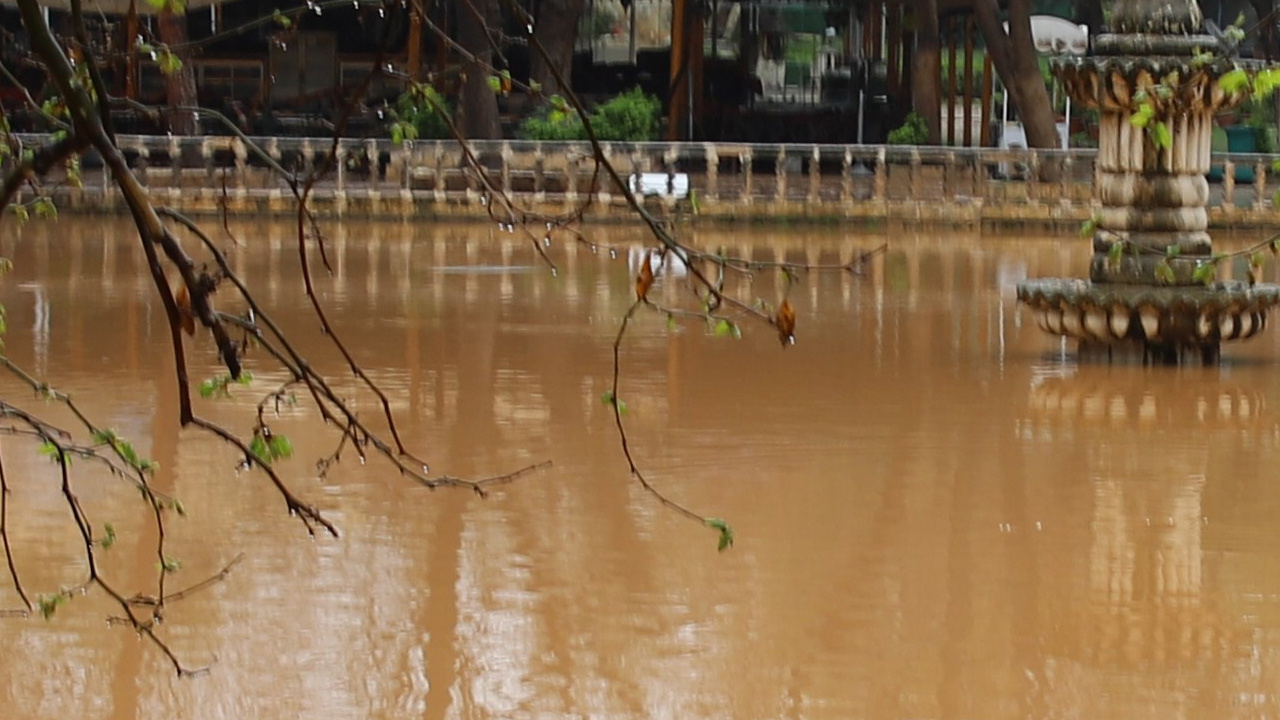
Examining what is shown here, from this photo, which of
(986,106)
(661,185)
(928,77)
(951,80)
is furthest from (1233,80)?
(986,106)

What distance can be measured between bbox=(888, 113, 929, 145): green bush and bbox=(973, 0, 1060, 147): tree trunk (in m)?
1.87

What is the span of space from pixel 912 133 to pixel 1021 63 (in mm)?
2287

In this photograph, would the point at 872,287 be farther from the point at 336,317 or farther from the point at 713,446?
the point at 713,446

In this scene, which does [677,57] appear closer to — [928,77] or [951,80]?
[928,77]

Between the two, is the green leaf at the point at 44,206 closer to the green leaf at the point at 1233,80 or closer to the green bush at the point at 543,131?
the green leaf at the point at 1233,80

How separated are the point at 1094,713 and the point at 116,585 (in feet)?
11.2

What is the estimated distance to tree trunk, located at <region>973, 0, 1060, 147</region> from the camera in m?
27.2

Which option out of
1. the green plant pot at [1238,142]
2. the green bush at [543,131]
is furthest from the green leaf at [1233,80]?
the green plant pot at [1238,142]

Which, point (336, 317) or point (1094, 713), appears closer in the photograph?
point (1094, 713)

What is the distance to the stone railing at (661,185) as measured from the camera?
2541cm

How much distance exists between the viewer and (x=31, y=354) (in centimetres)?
1354

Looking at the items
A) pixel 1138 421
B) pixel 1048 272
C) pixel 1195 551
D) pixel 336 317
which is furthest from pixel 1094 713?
pixel 1048 272

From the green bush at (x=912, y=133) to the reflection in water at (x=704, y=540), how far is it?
14.3 meters

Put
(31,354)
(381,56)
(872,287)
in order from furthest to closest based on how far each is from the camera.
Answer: (872,287)
(31,354)
(381,56)
